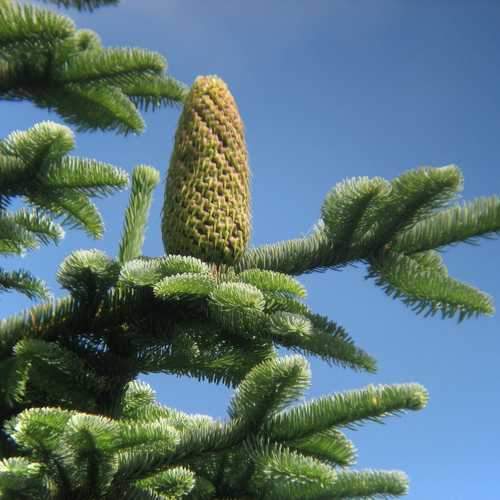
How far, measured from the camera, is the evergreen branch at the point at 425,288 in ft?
6.19

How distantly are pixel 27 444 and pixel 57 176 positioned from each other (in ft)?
3.01

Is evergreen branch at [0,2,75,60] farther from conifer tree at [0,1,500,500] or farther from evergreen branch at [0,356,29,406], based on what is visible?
evergreen branch at [0,356,29,406]

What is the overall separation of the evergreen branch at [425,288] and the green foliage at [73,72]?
1.22 metres

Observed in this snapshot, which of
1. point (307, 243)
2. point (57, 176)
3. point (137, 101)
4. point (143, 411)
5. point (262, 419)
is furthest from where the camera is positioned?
point (137, 101)

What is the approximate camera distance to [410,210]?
1.94m

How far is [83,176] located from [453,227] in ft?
3.76

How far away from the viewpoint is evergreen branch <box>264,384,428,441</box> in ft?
5.97

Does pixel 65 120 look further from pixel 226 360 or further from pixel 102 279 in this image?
pixel 226 360

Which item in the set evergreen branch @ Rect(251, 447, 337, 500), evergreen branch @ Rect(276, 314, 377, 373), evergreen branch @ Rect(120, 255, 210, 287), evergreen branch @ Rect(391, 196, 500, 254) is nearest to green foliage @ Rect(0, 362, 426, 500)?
evergreen branch @ Rect(251, 447, 337, 500)

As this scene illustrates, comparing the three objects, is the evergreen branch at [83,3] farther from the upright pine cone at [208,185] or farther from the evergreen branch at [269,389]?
the evergreen branch at [269,389]

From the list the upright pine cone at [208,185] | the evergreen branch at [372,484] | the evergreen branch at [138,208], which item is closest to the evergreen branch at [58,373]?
the upright pine cone at [208,185]

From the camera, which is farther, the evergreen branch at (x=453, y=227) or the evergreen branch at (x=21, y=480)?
the evergreen branch at (x=453, y=227)

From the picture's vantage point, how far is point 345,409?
1.84 metres

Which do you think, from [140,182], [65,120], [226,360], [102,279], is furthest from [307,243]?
[65,120]
